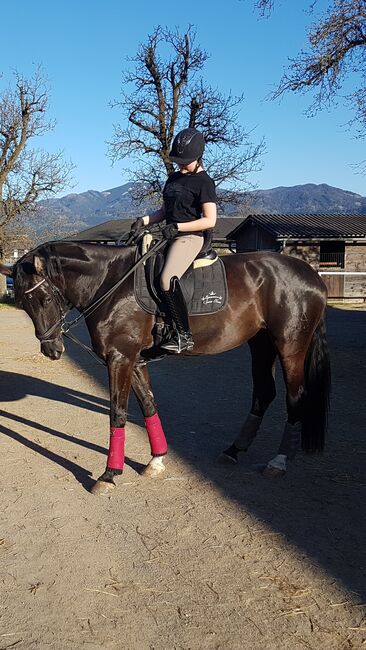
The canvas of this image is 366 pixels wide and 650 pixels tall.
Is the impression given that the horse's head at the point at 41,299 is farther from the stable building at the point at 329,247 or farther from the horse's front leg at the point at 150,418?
the stable building at the point at 329,247

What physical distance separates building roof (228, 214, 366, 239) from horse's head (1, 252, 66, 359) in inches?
905

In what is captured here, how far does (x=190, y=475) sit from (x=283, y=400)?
128 inches

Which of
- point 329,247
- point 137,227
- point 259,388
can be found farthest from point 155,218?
point 329,247

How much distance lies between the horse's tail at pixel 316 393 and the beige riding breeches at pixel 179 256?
4.56ft

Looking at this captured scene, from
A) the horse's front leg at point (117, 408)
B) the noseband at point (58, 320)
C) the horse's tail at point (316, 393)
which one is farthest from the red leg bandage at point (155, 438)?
the horse's tail at point (316, 393)

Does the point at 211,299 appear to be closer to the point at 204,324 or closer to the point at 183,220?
the point at 204,324

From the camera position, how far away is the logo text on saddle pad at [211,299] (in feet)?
15.0

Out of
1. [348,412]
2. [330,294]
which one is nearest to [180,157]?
[348,412]

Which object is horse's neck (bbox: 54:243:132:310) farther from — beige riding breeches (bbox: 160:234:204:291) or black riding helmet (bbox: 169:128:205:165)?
black riding helmet (bbox: 169:128:205:165)

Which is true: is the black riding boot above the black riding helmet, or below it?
below

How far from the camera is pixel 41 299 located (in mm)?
4535

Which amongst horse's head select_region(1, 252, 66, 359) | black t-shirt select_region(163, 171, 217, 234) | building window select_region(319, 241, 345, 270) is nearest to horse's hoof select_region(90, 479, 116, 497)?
horse's head select_region(1, 252, 66, 359)

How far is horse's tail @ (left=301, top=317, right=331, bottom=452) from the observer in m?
4.90

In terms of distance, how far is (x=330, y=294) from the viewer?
2816 cm
